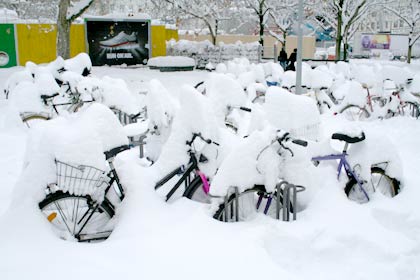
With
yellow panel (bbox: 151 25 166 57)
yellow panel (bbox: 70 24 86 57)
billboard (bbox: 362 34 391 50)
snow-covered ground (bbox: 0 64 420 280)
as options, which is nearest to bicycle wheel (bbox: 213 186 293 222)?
snow-covered ground (bbox: 0 64 420 280)

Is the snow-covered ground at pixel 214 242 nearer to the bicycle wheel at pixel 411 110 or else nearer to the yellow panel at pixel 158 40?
the bicycle wheel at pixel 411 110

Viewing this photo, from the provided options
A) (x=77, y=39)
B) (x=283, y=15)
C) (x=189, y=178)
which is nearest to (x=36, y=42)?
(x=77, y=39)

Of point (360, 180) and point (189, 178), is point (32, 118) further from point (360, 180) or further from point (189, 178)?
point (360, 180)

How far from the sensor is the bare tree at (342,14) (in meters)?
22.5

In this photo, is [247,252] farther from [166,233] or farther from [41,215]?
[41,215]

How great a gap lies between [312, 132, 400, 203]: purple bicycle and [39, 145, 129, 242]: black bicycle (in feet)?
6.51

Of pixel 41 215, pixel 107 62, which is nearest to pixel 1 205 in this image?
pixel 41 215

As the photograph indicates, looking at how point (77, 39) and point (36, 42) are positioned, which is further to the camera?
point (77, 39)

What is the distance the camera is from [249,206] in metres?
4.09

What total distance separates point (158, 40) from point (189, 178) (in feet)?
66.3

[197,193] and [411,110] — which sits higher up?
[411,110]

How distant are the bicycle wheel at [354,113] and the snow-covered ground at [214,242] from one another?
191 inches

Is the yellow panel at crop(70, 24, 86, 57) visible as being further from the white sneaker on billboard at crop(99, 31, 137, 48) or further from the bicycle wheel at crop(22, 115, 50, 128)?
the bicycle wheel at crop(22, 115, 50, 128)

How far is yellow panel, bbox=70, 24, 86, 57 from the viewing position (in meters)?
22.0
